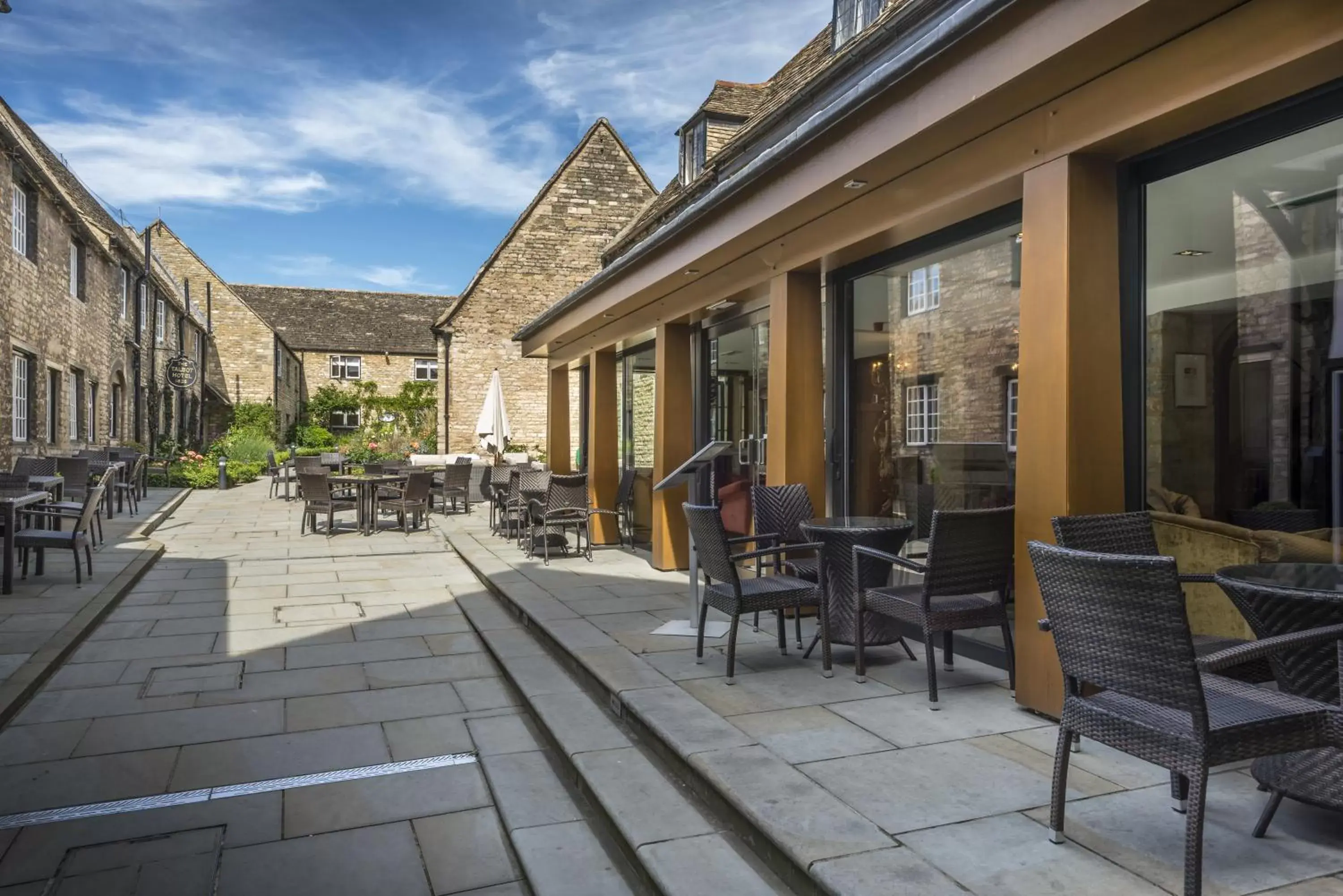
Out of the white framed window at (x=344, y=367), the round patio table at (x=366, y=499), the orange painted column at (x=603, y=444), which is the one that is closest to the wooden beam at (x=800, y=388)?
the orange painted column at (x=603, y=444)

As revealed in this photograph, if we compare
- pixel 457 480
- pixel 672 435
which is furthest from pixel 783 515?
pixel 457 480

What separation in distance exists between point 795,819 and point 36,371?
1642 centimetres

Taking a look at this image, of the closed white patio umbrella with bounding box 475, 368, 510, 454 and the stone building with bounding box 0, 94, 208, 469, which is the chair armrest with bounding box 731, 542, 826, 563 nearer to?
the closed white patio umbrella with bounding box 475, 368, 510, 454

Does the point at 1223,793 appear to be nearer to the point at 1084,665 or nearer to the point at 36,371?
the point at 1084,665

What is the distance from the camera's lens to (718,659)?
4.85m

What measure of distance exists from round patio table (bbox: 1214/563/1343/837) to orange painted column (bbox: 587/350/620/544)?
8.25 metres

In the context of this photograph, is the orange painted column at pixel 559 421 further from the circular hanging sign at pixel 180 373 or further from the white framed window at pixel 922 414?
the circular hanging sign at pixel 180 373

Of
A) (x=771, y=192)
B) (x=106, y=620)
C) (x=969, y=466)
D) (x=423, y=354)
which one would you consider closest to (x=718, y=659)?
(x=969, y=466)

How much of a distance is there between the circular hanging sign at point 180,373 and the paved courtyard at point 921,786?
22.2 meters

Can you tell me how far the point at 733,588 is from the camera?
14.9ft

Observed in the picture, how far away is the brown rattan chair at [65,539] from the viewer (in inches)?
290

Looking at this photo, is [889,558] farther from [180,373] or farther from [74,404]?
[180,373]

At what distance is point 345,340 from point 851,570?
39032 mm

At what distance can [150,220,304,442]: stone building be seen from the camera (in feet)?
108
